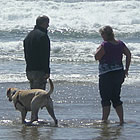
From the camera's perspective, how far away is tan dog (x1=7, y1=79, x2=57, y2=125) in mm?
8742

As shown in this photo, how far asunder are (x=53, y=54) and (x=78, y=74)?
5753 millimetres

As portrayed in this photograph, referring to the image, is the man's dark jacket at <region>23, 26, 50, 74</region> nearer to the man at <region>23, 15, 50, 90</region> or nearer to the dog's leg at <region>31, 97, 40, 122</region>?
the man at <region>23, 15, 50, 90</region>

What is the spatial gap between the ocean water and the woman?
0.37m

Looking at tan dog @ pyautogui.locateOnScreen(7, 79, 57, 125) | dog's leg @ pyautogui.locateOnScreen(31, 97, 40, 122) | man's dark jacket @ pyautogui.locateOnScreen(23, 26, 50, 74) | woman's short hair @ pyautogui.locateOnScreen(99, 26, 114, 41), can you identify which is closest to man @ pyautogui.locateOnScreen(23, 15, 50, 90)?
man's dark jacket @ pyautogui.locateOnScreen(23, 26, 50, 74)

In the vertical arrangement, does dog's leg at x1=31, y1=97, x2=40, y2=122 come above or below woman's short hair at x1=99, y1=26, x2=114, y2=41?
below

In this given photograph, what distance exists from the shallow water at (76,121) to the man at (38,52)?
623mm

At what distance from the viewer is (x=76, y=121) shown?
9.30 m

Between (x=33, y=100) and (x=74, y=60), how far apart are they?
33.1 ft

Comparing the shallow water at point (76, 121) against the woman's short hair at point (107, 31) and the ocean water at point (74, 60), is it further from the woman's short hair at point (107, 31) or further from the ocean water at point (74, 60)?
the woman's short hair at point (107, 31)

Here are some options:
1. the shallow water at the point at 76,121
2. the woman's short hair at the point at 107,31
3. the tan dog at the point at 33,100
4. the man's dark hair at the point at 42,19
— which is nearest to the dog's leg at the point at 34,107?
the tan dog at the point at 33,100

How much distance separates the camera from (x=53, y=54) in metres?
20.9

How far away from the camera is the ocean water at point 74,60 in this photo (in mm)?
8703

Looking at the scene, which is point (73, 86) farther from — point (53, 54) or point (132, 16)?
point (132, 16)

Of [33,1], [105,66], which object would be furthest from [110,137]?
[33,1]
